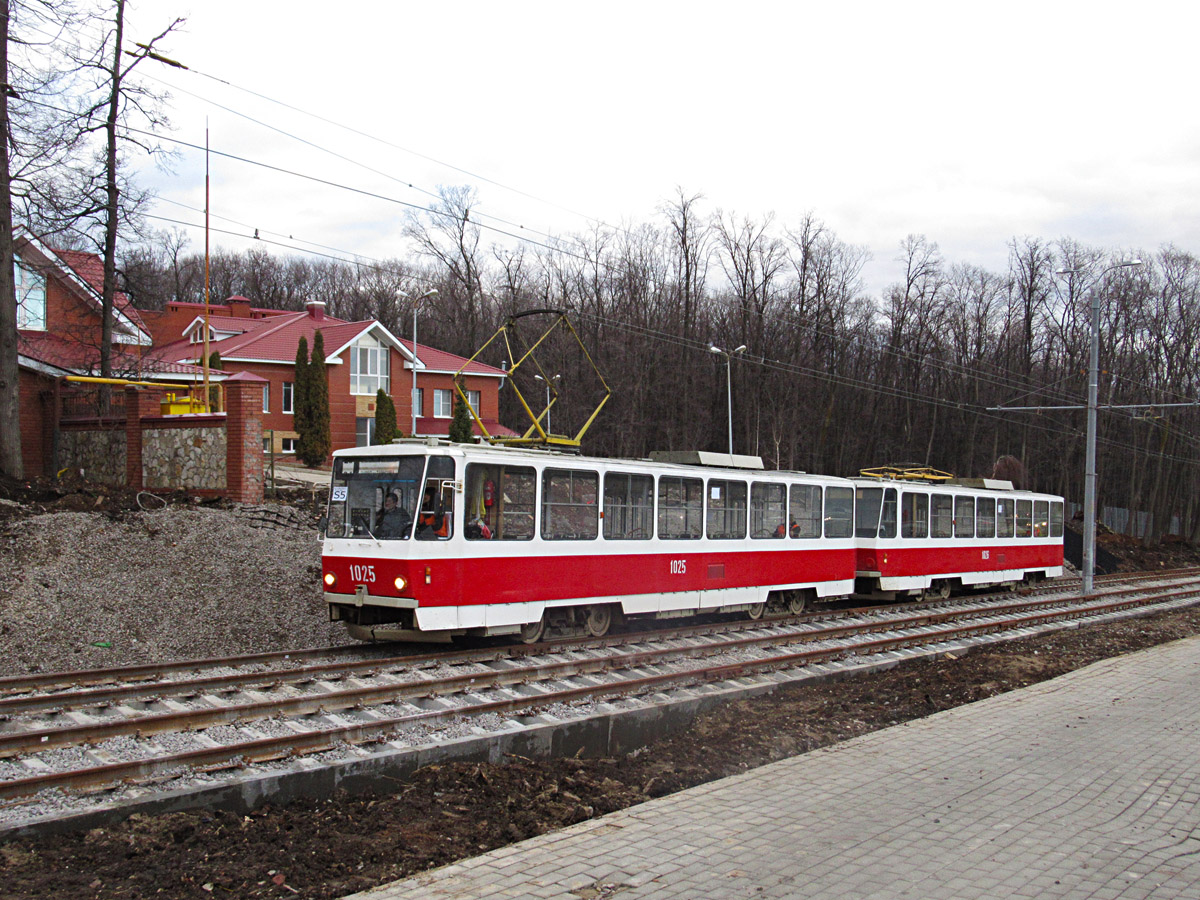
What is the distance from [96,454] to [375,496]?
12571mm

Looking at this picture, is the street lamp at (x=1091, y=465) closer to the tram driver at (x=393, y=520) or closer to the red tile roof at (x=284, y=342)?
the tram driver at (x=393, y=520)

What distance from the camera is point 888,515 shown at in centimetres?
2023

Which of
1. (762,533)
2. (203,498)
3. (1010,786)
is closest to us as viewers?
(1010,786)

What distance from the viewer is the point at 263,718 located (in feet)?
26.9

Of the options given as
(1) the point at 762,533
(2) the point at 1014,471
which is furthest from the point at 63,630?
(2) the point at 1014,471

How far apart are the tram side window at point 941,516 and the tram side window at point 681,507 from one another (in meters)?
8.76

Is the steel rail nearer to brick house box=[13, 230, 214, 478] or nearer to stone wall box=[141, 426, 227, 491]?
stone wall box=[141, 426, 227, 491]

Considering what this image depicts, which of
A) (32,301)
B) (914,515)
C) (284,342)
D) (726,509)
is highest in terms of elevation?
(32,301)

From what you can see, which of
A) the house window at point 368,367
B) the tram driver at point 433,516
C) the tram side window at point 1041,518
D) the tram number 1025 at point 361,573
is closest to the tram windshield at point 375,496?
the tram driver at point 433,516

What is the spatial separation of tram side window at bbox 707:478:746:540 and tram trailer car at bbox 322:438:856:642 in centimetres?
3

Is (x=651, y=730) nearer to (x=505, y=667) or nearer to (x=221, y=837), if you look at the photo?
(x=505, y=667)

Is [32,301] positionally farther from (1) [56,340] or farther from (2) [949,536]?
(2) [949,536]

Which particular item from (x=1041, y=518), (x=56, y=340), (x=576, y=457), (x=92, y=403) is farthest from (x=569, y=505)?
(x=56, y=340)

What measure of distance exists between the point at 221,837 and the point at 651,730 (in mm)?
4355
